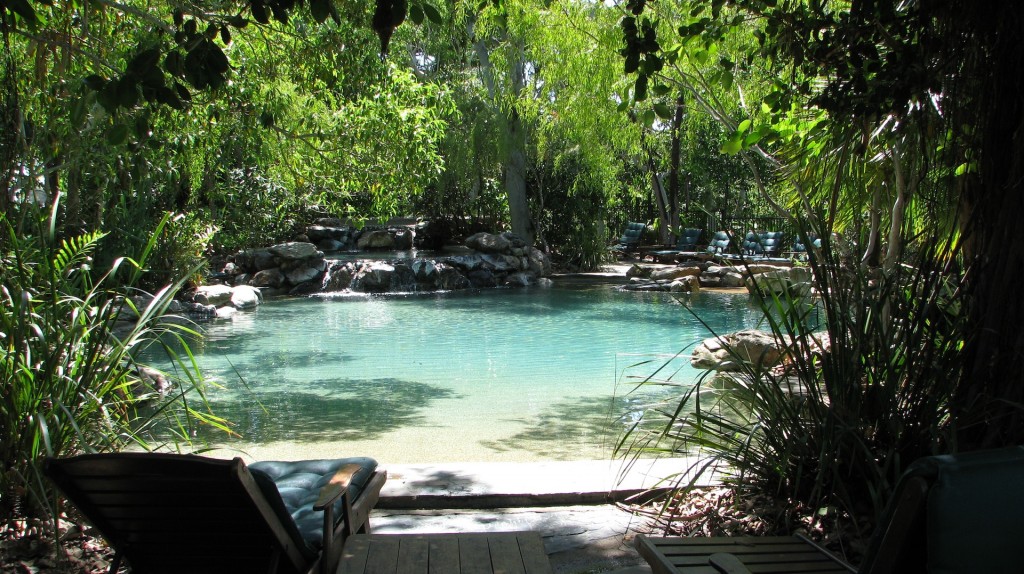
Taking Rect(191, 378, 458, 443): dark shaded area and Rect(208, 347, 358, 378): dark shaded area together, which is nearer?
Rect(191, 378, 458, 443): dark shaded area

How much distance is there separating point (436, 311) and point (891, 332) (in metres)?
11.3

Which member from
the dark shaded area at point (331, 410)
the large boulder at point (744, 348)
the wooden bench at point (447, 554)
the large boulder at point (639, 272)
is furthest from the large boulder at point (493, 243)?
the wooden bench at point (447, 554)

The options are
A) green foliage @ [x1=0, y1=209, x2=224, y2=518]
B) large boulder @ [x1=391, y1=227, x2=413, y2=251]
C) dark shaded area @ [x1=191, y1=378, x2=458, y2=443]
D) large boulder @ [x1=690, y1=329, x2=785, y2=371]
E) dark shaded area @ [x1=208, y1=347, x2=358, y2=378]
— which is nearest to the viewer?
green foliage @ [x1=0, y1=209, x2=224, y2=518]

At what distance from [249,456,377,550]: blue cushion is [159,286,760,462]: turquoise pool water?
1.06m

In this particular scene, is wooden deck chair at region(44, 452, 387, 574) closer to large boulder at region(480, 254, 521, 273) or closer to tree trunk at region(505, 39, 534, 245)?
large boulder at region(480, 254, 521, 273)

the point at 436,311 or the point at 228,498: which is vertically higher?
the point at 228,498

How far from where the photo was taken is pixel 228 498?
7.00 ft

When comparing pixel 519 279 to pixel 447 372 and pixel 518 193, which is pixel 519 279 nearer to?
pixel 518 193

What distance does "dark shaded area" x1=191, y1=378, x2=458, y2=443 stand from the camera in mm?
6160

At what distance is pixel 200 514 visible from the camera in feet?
7.32

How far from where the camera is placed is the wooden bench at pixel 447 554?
2164 millimetres

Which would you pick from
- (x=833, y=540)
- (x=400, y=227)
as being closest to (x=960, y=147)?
(x=833, y=540)

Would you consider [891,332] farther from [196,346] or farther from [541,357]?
[196,346]

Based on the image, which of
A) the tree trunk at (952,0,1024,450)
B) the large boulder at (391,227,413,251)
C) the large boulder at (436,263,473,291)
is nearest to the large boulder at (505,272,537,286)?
the large boulder at (436,263,473,291)
